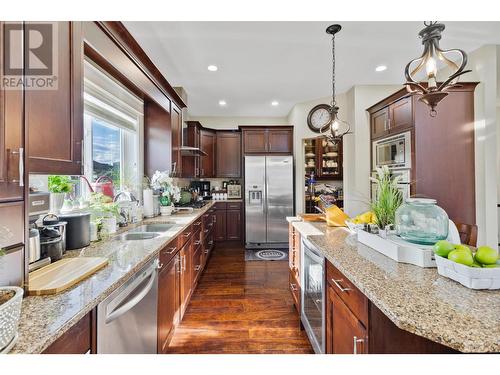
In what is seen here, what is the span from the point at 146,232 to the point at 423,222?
2.13m

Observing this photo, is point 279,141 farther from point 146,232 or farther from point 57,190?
point 57,190

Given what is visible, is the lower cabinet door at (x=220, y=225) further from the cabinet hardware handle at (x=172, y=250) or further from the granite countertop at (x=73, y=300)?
the granite countertop at (x=73, y=300)

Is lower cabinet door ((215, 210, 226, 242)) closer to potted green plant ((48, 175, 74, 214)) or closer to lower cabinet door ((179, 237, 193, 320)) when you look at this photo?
lower cabinet door ((179, 237, 193, 320))

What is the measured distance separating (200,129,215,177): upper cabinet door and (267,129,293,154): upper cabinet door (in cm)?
130

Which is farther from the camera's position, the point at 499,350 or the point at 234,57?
the point at 234,57

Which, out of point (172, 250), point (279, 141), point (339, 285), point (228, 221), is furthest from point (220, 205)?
point (339, 285)

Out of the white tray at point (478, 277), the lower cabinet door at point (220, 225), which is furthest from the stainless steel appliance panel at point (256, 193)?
the white tray at point (478, 277)

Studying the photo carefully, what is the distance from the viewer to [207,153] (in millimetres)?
5172

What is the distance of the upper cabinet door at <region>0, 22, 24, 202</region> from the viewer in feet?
2.77

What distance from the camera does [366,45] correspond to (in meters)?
2.65

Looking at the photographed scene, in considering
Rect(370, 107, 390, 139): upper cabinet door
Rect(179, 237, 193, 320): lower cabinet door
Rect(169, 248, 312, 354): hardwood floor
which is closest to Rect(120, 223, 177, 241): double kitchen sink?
Rect(179, 237, 193, 320): lower cabinet door
